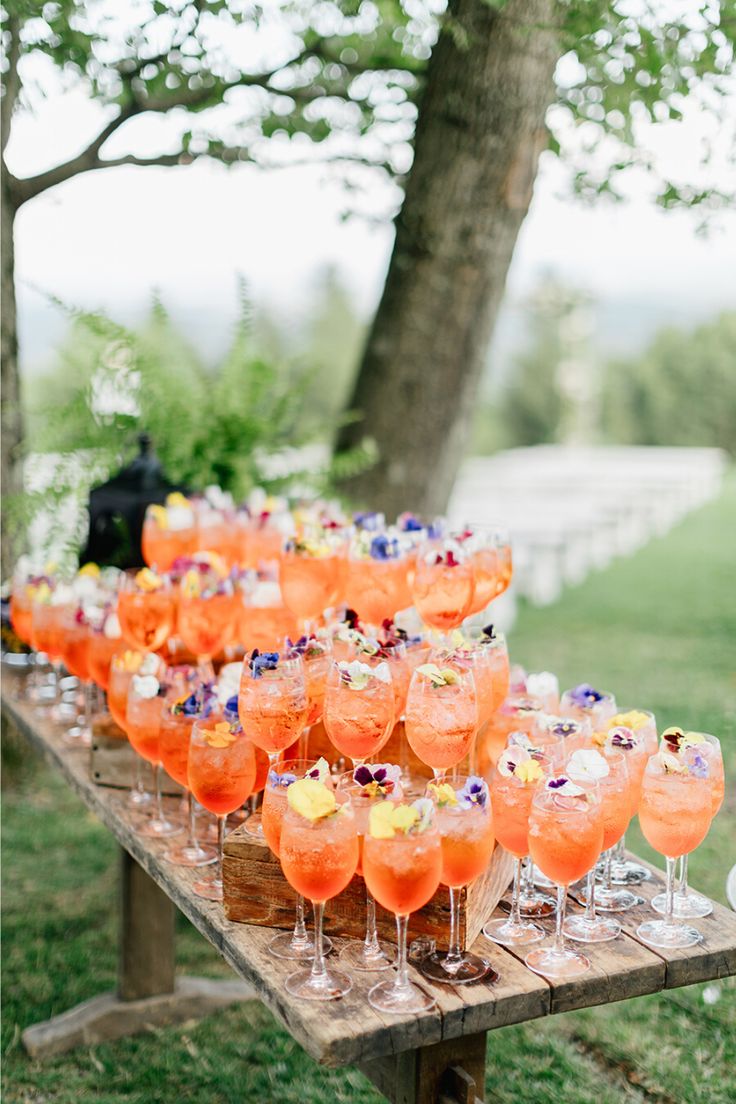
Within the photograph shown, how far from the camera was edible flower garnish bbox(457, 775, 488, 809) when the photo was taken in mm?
1581

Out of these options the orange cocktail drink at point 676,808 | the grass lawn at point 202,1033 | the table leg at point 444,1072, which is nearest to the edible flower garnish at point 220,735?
the table leg at point 444,1072

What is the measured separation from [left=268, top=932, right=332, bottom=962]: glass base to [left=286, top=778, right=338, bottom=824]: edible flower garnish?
0.24 meters

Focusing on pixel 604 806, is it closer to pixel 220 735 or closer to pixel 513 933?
pixel 513 933

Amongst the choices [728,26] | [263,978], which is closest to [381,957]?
[263,978]

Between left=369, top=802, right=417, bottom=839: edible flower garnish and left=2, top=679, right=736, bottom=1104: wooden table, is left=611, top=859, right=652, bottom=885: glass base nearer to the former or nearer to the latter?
left=2, top=679, right=736, bottom=1104: wooden table

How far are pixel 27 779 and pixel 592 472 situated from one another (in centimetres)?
943

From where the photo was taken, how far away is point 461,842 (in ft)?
5.16

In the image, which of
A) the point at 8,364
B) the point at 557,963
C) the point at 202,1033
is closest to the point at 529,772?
the point at 557,963

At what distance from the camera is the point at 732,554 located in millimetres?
11391

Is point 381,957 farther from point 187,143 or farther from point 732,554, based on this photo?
point 732,554

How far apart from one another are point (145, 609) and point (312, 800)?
3.42 feet

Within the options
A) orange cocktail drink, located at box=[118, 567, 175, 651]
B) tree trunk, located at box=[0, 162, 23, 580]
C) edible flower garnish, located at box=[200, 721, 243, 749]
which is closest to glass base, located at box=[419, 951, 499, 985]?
edible flower garnish, located at box=[200, 721, 243, 749]

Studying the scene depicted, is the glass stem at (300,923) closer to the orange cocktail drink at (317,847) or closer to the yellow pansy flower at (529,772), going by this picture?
the orange cocktail drink at (317,847)

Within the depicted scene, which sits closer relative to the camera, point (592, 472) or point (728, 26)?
point (728, 26)
